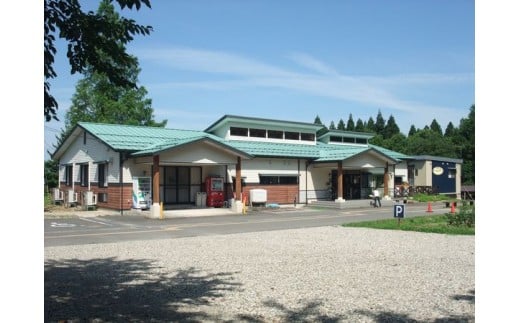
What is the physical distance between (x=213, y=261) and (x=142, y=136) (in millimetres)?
17941

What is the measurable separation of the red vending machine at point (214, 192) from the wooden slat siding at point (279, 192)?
1.88m

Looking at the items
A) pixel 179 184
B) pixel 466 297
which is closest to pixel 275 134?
pixel 179 184

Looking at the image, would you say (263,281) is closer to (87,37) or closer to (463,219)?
(87,37)

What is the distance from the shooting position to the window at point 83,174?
2764 cm

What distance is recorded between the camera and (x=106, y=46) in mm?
4637

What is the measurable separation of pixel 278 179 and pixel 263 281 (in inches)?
842

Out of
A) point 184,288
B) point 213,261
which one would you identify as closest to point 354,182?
point 213,261

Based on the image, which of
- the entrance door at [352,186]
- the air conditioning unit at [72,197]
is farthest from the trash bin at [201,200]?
the entrance door at [352,186]

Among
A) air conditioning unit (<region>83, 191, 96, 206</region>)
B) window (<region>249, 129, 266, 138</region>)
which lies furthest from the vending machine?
window (<region>249, 129, 266, 138</region>)

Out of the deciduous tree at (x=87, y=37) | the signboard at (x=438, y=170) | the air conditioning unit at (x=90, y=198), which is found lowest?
the air conditioning unit at (x=90, y=198)

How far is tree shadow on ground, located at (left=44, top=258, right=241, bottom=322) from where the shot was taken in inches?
224

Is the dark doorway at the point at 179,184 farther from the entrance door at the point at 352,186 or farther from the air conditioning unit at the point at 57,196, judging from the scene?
the entrance door at the point at 352,186

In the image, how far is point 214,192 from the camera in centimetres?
2583

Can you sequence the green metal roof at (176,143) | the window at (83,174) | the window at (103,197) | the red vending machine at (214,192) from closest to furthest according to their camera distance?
the green metal roof at (176,143), the window at (103,197), the red vending machine at (214,192), the window at (83,174)
